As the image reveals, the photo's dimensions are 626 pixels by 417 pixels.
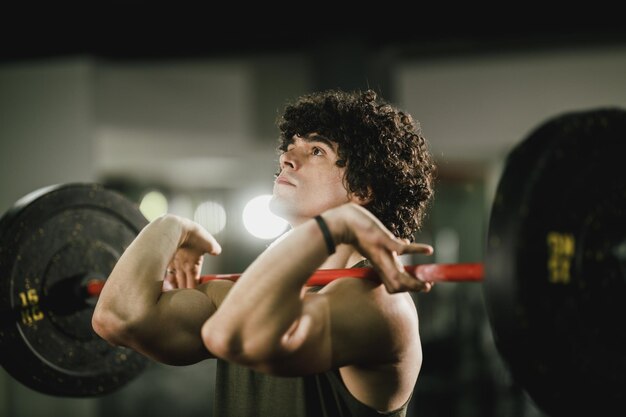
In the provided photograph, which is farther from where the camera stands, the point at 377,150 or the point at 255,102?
the point at 255,102

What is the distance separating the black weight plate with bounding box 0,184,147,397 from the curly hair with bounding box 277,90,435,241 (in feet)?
2.13

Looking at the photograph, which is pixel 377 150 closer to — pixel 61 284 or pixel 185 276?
pixel 185 276

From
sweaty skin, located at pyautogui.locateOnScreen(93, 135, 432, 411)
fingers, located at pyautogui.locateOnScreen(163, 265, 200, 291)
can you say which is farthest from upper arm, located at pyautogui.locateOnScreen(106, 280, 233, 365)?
fingers, located at pyautogui.locateOnScreen(163, 265, 200, 291)

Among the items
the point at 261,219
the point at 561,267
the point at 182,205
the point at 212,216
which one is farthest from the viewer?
the point at 182,205

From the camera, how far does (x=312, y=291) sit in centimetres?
Answer: 154

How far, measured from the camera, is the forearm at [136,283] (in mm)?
1476

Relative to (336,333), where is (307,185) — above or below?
above

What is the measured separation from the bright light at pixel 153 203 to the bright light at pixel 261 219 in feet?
3.70

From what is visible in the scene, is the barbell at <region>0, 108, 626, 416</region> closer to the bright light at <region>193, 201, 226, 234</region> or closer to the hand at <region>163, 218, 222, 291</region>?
the hand at <region>163, 218, 222, 291</region>

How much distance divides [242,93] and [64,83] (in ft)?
4.71

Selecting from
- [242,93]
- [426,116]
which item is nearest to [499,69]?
[426,116]

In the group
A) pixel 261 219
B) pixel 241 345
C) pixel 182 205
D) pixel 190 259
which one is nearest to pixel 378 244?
pixel 241 345

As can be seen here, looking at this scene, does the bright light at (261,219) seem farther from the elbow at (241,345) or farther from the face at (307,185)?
the elbow at (241,345)

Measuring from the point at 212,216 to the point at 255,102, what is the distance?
6.88 ft
